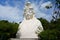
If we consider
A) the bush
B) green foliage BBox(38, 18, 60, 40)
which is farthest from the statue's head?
the bush

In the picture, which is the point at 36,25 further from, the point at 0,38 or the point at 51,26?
the point at 0,38

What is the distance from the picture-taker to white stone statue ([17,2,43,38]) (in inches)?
623

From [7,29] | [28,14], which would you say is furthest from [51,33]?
[7,29]

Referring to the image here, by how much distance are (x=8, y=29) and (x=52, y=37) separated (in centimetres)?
230

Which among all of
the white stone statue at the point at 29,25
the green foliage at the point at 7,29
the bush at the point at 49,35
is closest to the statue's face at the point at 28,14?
the white stone statue at the point at 29,25

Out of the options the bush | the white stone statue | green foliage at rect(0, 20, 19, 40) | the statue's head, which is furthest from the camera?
the statue's head

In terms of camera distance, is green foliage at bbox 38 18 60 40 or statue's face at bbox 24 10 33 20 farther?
statue's face at bbox 24 10 33 20

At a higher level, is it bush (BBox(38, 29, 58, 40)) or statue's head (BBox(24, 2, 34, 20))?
statue's head (BBox(24, 2, 34, 20))

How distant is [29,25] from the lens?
16.0 meters

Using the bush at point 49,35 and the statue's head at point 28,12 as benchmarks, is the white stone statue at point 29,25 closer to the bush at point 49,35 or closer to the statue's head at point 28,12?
the statue's head at point 28,12

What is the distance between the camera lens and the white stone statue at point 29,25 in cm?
1584

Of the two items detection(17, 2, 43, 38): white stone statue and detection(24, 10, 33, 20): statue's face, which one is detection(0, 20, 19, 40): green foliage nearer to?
detection(17, 2, 43, 38): white stone statue

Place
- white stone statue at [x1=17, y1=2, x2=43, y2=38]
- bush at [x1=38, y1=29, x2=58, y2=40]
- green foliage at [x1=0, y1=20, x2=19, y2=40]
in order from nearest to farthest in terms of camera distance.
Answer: bush at [x1=38, y1=29, x2=58, y2=40] < green foliage at [x1=0, y1=20, x2=19, y2=40] < white stone statue at [x1=17, y1=2, x2=43, y2=38]

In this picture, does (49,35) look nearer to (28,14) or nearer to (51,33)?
(51,33)
